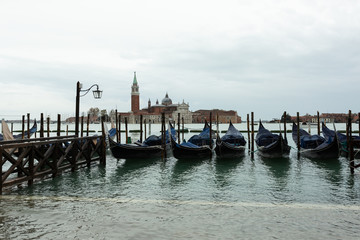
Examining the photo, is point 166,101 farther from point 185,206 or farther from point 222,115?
point 185,206

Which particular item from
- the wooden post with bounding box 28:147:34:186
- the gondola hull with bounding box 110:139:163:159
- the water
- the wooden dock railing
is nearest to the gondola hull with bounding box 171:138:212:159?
the gondola hull with bounding box 110:139:163:159

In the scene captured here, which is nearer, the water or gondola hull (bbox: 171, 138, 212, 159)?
the water

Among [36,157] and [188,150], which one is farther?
[188,150]

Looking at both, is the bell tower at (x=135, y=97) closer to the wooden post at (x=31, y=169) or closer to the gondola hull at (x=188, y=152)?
the gondola hull at (x=188, y=152)

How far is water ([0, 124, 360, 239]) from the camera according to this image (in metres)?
4.33

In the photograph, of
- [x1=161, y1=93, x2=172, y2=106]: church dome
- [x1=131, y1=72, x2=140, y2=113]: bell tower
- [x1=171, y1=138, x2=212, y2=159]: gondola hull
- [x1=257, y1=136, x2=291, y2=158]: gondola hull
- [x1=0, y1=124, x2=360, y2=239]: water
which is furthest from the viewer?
[x1=161, y1=93, x2=172, y2=106]: church dome

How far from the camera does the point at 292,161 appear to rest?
12.9 meters

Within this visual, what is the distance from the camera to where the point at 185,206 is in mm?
5688

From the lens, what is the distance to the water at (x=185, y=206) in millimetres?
4328

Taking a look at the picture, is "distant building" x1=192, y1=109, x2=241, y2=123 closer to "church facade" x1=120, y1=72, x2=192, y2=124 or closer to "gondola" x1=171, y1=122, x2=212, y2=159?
"church facade" x1=120, y1=72, x2=192, y2=124

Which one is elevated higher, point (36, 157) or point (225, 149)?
point (36, 157)

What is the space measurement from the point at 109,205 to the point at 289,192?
13.3 ft


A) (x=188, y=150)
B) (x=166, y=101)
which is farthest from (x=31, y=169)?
(x=166, y=101)

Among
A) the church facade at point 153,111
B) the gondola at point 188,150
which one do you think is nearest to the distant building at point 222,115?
the church facade at point 153,111
